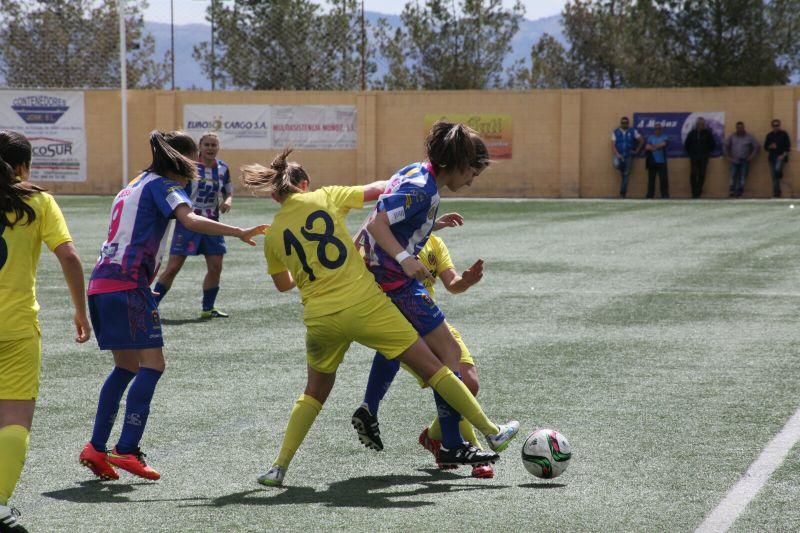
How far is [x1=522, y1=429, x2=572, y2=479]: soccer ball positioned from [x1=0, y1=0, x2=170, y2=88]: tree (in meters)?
36.2

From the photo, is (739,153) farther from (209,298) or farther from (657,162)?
(209,298)

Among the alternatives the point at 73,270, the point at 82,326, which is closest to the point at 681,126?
the point at 82,326

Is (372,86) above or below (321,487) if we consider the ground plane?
above

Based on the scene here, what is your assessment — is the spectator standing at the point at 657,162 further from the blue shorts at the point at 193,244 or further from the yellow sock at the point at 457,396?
the yellow sock at the point at 457,396

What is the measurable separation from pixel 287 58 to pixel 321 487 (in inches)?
1478

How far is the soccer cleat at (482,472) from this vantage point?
5.91 metres

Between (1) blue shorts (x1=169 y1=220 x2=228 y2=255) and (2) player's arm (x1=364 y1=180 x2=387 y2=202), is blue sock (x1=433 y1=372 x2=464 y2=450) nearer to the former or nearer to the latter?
(2) player's arm (x1=364 y1=180 x2=387 y2=202)

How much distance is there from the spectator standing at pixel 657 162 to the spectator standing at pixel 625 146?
32 cm

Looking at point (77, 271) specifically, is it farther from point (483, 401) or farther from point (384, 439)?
point (483, 401)

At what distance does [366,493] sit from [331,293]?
91 centimetres

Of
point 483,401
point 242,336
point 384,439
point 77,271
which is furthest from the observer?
point 242,336

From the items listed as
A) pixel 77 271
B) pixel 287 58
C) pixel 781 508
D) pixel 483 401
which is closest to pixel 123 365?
pixel 77 271

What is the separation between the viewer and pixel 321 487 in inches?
225

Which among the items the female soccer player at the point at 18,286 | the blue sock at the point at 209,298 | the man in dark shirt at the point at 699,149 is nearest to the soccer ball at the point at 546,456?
the female soccer player at the point at 18,286
